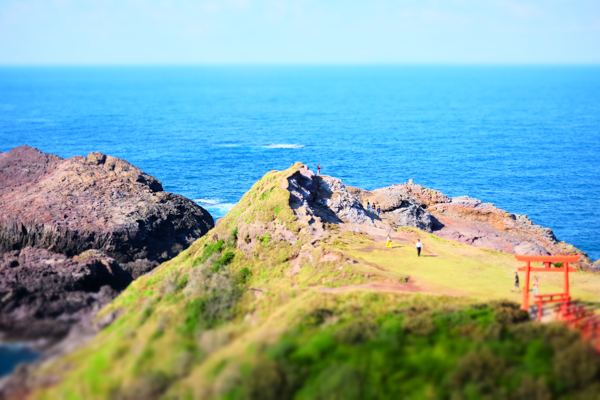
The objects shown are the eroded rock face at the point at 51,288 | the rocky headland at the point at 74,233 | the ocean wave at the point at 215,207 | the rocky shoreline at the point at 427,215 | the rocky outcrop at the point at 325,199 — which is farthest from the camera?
the ocean wave at the point at 215,207

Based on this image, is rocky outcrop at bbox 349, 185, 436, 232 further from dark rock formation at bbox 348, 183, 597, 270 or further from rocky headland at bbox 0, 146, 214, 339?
rocky headland at bbox 0, 146, 214, 339

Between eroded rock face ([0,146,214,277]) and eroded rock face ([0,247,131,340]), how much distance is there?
270 centimetres

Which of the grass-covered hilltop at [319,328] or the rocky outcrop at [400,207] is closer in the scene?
the grass-covered hilltop at [319,328]

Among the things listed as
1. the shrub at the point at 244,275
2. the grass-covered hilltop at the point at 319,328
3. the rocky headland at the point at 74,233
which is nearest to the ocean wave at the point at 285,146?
the rocky headland at the point at 74,233

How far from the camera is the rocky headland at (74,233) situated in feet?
130

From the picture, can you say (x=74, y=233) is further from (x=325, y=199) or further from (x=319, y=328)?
(x=319, y=328)

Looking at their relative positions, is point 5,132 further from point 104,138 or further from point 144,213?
point 144,213

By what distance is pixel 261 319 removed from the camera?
3247 cm

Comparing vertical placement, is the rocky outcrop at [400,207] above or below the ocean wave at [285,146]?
below

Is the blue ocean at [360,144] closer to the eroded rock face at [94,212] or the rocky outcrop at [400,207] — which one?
the eroded rock face at [94,212]

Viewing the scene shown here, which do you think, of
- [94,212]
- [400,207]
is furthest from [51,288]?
[400,207]

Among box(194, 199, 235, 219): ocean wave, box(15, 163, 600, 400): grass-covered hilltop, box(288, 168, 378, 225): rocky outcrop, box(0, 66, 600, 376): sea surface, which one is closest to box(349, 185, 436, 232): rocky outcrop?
box(288, 168, 378, 225): rocky outcrop

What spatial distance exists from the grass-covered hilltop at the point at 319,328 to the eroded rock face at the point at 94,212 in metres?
10.5

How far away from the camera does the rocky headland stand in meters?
39.6
